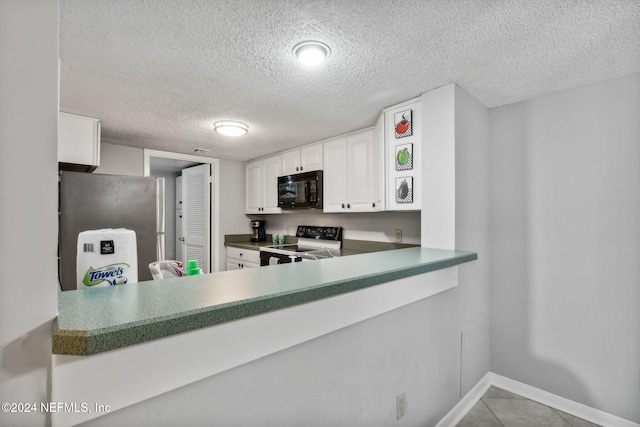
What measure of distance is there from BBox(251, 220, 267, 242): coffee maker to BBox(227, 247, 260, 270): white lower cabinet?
1.39 feet

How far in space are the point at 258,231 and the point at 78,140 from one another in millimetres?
2458

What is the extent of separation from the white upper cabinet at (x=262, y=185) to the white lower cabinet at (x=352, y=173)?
93cm

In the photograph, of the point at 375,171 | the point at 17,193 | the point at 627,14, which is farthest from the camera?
the point at 375,171

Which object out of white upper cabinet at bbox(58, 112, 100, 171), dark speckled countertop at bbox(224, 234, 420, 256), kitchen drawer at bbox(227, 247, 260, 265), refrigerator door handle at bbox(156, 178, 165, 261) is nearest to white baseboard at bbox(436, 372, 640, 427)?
dark speckled countertop at bbox(224, 234, 420, 256)

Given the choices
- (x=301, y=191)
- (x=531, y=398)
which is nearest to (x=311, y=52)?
(x=301, y=191)

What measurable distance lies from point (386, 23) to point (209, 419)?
5.30 ft

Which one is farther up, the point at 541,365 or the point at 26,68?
the point at 26,68

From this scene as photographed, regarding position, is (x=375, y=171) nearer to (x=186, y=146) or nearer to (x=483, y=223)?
(x=483, y=223)

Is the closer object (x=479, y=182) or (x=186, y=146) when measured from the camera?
(x=479, y=182)

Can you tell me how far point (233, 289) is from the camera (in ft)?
3.03

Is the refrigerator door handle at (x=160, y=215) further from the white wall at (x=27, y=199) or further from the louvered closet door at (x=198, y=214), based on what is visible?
the white wall at (x=27, y=199)

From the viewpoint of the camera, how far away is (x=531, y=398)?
2.08 m

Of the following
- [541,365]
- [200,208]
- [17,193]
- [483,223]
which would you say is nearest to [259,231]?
[200,208]

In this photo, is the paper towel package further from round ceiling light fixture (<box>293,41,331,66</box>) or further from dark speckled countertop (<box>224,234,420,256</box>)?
dark speckled countertop (<box>224,234,420,256</box>)
